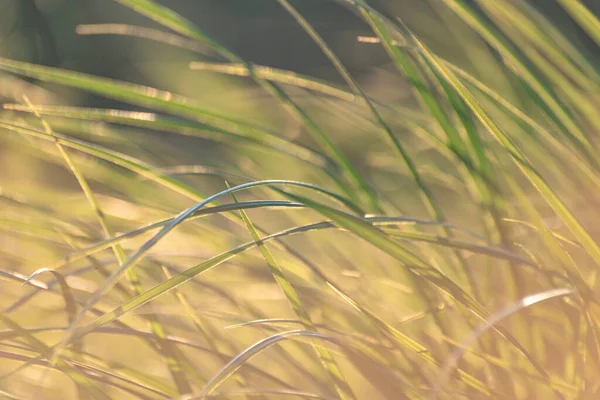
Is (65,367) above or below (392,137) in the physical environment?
below

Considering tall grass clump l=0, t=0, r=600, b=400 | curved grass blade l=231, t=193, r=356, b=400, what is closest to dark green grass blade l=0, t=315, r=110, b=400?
tall grass clump l=0, t=0, r=600, b=400

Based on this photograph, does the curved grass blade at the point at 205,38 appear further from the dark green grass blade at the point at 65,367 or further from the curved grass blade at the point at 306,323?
the dark green grass blade at the point at 65,367

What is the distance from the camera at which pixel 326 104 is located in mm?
896

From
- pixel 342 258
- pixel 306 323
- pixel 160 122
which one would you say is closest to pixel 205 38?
pixel 160 122

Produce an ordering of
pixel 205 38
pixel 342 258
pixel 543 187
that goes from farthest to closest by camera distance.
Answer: pixel 342 258 → pixel 205 38 → pixel 543 187

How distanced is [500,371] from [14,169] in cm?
100

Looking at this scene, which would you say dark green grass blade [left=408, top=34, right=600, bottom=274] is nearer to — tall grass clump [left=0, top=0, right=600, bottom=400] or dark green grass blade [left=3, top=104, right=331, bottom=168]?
tall grass clump [left=0, top=0, right=600, bottom=400]

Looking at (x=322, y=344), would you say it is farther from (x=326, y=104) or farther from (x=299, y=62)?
(x=299, y=62)

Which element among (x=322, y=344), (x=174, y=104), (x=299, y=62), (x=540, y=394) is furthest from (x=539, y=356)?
(x=299, y=62)

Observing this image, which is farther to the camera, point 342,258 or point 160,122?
point 342,258

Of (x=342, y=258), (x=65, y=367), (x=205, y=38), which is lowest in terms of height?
(x=65, y=367)

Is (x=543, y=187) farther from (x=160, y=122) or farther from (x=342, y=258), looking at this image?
(x=342, y=258)

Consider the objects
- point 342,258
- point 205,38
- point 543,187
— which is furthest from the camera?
point 342,258

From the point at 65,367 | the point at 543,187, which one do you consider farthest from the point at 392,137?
the point at 65,367
